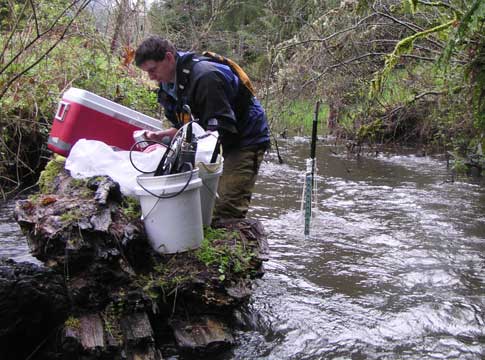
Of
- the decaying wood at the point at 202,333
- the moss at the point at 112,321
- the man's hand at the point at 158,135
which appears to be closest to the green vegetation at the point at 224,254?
the decaying wood at the point at 202,333

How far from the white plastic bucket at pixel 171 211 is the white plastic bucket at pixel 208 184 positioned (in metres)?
0.32

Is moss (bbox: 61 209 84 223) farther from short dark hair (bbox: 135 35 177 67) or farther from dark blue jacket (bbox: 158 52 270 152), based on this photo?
short dark hair (bbox: 135 35 177 67)

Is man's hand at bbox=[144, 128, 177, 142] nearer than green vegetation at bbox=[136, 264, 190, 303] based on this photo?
No

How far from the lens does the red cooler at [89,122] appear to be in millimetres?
4617

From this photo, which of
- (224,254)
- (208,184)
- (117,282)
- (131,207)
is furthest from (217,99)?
(117,282)

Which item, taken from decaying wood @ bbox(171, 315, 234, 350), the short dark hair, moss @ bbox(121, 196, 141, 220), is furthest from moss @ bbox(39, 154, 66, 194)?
decaying wood @ bbox(171, 315, 234, 350)

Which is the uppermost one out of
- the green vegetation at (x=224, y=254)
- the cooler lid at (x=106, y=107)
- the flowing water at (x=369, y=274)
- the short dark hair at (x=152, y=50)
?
the short dark hair at (x=152, y=50)

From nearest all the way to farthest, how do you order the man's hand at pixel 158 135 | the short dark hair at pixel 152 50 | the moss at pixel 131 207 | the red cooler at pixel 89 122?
the moss at pixel 131 207 < the short dark hair at pixel 152 50 < the red cooler at pixel 89 122 < the man's hand at pixel 158 135

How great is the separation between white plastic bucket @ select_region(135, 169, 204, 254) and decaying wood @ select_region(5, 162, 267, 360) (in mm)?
91

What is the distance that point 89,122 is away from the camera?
15.4 feet

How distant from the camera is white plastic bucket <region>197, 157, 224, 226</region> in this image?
13.2 feet

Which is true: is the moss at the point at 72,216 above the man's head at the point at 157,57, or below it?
below

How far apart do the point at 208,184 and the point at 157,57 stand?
3.62 ft

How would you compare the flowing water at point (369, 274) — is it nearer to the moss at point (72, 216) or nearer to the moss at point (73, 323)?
the moss at point (73, 323)
